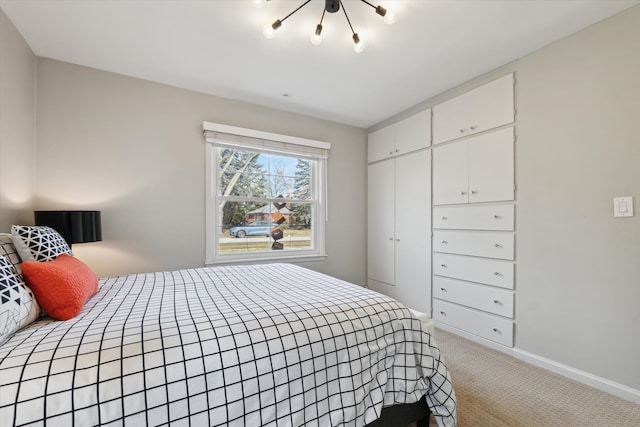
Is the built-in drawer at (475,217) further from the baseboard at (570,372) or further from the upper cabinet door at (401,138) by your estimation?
the baseboard at (570,372)

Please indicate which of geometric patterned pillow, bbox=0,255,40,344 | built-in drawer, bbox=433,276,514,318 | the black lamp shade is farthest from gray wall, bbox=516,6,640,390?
the black lamp shade

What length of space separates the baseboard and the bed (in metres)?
1.35

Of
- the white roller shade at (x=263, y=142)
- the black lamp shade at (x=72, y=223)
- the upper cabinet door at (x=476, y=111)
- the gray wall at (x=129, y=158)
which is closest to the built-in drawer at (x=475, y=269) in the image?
the upper cabinet door at (x=476, y=111)

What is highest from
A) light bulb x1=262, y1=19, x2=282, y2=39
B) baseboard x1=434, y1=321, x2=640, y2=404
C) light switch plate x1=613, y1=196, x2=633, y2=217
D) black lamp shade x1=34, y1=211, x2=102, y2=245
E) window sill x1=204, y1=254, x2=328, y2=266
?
light bulb x1=262, y1=19, x2=282, y2=39

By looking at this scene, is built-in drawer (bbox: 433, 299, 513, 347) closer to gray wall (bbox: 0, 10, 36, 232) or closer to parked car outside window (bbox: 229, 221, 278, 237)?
parked car outside window (bbox: 229, 221, 278, 237)

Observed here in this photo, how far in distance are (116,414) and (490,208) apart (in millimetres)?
2755

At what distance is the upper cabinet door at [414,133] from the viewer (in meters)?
3.07

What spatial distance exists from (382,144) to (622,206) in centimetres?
235

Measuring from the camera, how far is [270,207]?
132 inches

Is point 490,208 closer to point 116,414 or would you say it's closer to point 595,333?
point 595,333

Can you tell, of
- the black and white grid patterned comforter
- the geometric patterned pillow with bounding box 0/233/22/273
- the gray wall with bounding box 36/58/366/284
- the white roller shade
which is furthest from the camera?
the white roller shade

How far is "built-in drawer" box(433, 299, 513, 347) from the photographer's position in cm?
238

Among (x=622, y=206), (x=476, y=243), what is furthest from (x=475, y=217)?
(x=622, y=206)

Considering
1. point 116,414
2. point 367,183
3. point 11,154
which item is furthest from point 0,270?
point 367,183
